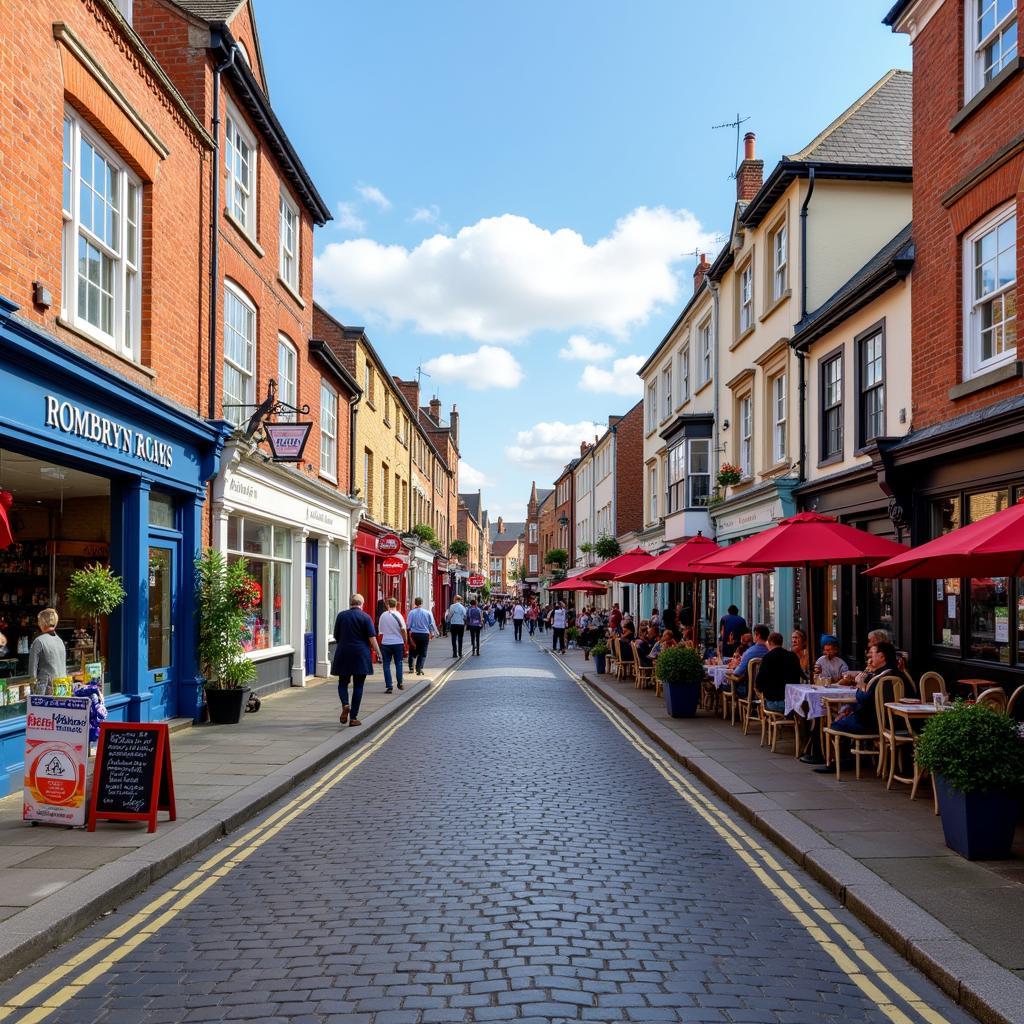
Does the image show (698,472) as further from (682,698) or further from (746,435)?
(682,698)

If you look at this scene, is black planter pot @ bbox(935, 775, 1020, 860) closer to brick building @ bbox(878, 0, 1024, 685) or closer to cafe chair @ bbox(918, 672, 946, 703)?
cafe chair @ bbox(918, 672, 946, 703)

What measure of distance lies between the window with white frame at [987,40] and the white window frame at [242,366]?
10518mm

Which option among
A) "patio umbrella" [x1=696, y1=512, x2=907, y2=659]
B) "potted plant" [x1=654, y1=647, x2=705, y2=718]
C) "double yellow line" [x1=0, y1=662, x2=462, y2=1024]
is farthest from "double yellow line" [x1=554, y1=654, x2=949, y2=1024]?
"potted plant" [x1=654, y1=647, x2=705, y2=718]

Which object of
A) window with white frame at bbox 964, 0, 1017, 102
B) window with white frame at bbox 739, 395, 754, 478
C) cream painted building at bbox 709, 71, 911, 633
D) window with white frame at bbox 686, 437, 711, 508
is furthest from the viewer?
window with white frame at bbox 686, 437, 711, 508

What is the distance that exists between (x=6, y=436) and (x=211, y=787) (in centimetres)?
356

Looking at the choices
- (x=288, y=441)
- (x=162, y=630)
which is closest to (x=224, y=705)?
(x=162, y=630)

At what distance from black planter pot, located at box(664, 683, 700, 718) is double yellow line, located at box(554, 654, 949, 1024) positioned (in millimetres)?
4712

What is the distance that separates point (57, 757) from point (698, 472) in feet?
72.2

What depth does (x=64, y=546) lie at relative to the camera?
12.4 m

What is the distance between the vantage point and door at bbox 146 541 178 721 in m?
12.5

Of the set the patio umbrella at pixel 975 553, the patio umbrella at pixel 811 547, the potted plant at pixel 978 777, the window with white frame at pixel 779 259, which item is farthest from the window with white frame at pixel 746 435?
the potted plant at pixel 978 777

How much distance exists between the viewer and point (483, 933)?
5211 mm

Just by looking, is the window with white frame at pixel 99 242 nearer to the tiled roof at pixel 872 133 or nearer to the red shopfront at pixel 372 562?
the tiled roof at pixel 872 133

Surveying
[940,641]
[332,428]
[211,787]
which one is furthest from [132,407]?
[332,428]
